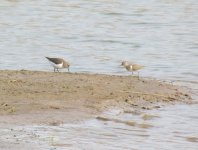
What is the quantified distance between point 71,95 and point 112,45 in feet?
25.7

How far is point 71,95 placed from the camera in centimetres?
1142

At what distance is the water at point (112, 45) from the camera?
9711 mm

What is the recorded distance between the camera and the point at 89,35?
2062cm

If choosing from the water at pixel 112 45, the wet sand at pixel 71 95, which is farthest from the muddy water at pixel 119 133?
the wet sand at pixel 71 95

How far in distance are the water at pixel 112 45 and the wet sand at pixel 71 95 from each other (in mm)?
390

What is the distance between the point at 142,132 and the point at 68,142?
1.37 m

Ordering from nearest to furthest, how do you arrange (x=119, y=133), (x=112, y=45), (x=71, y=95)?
(x=119, y=133) → (x=71, y=95) → (x=112, y=45)

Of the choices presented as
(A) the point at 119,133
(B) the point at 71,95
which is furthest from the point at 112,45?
(A) the point at 119,133

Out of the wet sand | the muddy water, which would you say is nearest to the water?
the muddy water

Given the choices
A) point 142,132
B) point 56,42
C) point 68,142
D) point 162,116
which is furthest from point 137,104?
point 56,42

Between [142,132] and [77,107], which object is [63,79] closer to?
[77,107]

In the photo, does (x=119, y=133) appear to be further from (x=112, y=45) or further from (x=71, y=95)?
(x=112, y=45)

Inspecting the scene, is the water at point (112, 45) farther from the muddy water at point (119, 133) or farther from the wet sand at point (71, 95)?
the wet sand at point (71, 95)

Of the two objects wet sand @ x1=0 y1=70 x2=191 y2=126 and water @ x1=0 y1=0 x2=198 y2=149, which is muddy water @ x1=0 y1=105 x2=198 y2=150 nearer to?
water @ x1=0 y1=0 x2=198 y2=149
